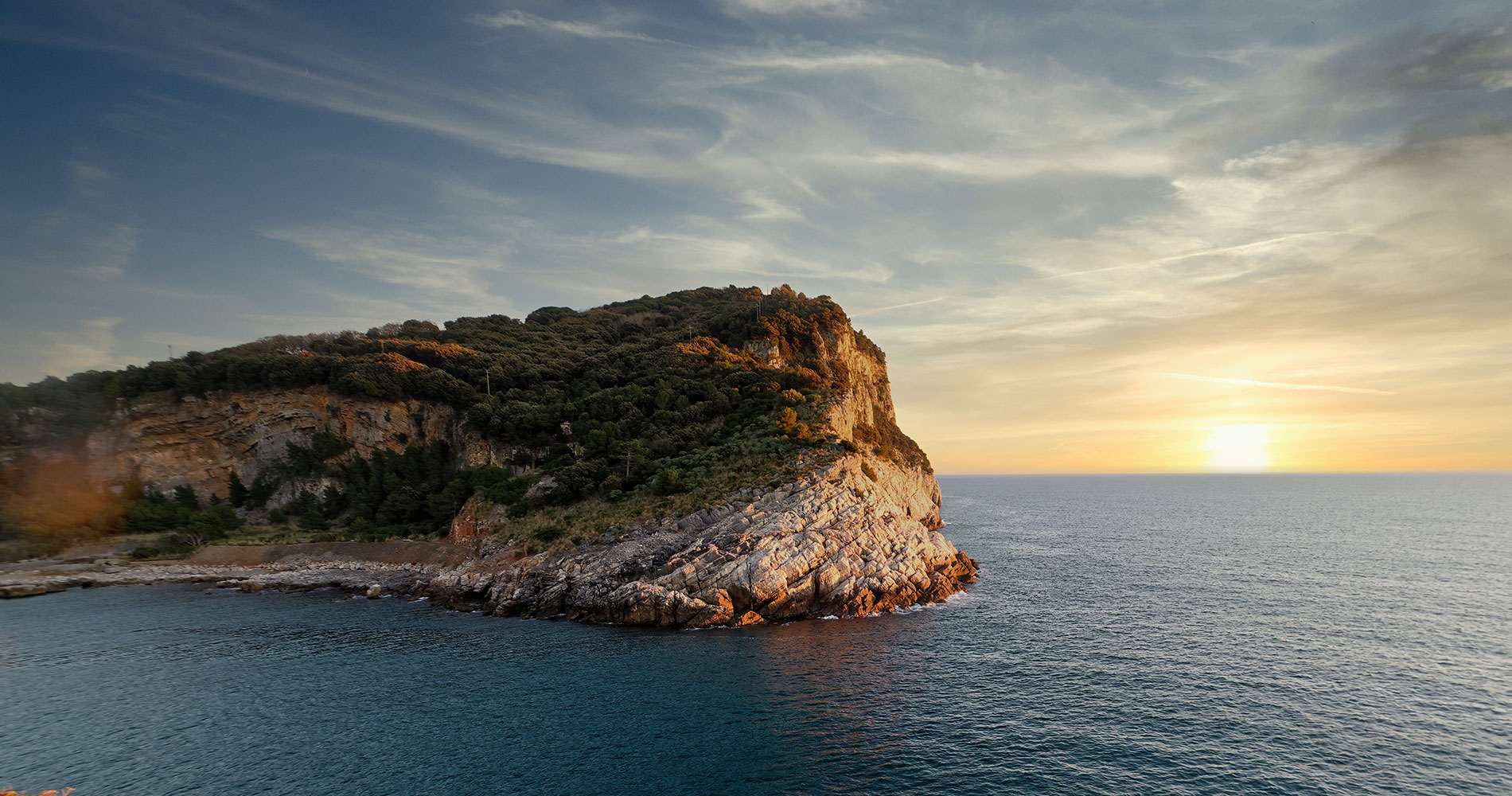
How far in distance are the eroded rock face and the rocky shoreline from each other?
0.11 m

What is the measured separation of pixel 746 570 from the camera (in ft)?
162

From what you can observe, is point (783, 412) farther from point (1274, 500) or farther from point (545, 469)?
point (1274, 500)

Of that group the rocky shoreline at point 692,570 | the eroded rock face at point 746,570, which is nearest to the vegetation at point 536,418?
the rocky shoreline at point 692,570

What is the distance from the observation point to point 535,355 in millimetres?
93562

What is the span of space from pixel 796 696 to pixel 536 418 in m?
52.2

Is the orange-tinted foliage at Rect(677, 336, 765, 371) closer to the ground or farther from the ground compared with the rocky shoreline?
farther from the ground

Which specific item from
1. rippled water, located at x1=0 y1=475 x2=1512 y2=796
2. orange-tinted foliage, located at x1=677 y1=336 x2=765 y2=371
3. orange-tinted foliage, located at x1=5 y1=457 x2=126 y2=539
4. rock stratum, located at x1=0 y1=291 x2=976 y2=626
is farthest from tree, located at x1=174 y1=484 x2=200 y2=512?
orange-tinted foliage, located at x1=5 y1=457 x2=126 y2=539

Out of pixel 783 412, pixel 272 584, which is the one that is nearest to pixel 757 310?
pixel 783 412

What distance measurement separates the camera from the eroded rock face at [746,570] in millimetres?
48969

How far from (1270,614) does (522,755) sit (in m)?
55.0

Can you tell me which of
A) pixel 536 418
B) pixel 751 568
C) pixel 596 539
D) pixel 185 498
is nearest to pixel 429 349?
pixel 536 418

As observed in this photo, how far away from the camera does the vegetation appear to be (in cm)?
6488

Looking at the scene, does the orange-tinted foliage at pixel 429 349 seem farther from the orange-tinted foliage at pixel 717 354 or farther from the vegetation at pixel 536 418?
the orange-tinted foliage at pixel 717 354

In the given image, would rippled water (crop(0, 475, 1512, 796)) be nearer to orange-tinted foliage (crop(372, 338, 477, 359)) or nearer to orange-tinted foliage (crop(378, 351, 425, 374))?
orange-tinted foliage (crop(378, 351, 425, 374))
